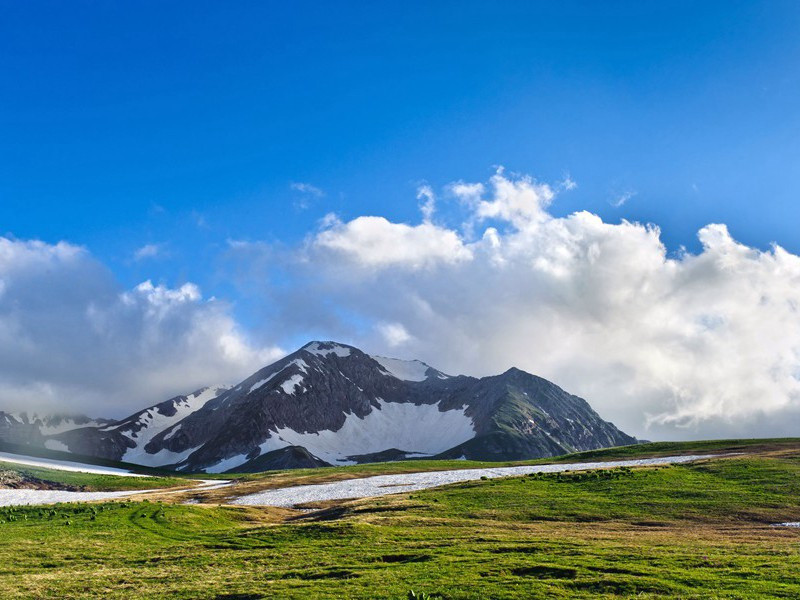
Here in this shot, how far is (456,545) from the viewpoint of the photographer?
129 feet

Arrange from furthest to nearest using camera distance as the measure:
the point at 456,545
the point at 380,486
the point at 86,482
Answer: the point at 86,482 → the point at 380,486 → the point at 456,545

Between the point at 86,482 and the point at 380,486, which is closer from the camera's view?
the point at 380,486

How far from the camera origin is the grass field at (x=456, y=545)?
2822 centimetres

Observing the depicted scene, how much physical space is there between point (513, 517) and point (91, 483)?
411 feet

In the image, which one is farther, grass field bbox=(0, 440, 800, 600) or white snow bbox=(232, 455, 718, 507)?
white snow bbox=(232, 455, 718, 507)

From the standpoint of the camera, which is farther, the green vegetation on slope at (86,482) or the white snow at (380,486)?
the green vegetation on slope at (86,482)

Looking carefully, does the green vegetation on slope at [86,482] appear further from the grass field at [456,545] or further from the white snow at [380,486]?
the grass field at [456,545]

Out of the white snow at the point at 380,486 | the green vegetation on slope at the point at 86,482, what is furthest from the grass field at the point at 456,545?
the green vegetation on slope at the point at 86,482

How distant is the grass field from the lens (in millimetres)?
28219

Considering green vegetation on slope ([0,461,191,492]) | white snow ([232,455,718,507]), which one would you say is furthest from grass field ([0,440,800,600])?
green vegetation on slope ([0,461,191,492])

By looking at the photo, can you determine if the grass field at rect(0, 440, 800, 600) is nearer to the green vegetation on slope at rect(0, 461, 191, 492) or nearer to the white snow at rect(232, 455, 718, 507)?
the white snow at rect(232, 455, 718, 507)

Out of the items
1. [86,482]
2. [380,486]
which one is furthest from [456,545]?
[86,482]

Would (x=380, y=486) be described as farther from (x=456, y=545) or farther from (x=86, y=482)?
(x=86, y=482)

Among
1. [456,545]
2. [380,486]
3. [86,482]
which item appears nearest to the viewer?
[456,545]
